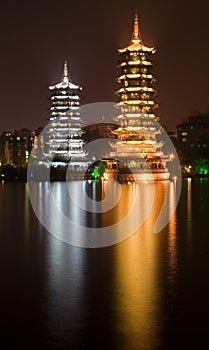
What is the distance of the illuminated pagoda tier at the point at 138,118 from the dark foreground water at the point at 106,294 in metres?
62.6

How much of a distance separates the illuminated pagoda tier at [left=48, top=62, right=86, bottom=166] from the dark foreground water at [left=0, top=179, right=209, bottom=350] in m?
79.6

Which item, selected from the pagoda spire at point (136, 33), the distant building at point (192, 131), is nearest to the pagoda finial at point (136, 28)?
the pagoda spire at point (136, 33)

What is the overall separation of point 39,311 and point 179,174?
88673mm

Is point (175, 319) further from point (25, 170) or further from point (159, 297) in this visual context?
point (25, 170)

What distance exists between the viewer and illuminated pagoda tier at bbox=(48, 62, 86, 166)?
98.5m

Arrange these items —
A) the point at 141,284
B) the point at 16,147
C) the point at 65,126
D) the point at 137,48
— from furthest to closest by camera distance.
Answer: the point at 16,147 < the point at 65,126 < the point at 137,48 < the point at 141,284

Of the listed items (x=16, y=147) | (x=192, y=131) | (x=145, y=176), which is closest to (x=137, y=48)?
(x=145, y=176)

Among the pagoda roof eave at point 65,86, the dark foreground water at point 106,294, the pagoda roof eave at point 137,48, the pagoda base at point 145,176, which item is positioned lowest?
the dark foreground water at point 106,294

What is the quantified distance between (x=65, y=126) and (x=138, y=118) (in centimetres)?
1950

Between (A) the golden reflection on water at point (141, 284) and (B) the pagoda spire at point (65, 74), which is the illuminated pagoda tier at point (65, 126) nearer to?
(B) the pagoda spire at point (65, 74)

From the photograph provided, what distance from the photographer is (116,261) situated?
14.7m

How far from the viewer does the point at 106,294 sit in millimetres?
11047

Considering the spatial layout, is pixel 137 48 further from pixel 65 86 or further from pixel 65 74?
pixel 65 74

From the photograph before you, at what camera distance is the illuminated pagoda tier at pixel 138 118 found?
81.7 meters
